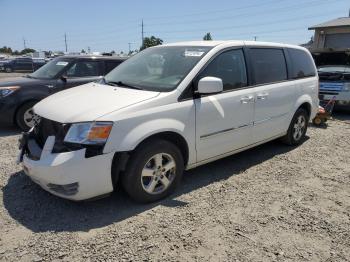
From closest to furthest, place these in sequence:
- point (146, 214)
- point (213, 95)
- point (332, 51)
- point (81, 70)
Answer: point (146, 214) < point (213, 95) < point (81, 70) < point (332, 51)

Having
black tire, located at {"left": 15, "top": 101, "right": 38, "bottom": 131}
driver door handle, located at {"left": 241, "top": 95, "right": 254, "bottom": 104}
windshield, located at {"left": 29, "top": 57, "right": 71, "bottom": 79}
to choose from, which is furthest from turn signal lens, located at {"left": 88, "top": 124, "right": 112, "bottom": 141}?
windshield, located at {"left": 29, "top": 57, "right": 71, "bottom": 79}

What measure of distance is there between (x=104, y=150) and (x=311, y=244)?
215 centimetres

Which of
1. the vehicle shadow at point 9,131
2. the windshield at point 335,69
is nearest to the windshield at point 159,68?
the vehicle shadow at point 9,131

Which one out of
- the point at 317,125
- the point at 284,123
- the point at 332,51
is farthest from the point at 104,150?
the point at 332,51

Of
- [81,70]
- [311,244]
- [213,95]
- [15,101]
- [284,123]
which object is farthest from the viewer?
[81,70]

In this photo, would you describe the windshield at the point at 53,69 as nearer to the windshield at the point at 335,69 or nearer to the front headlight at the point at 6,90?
the front headlight at the point at 6,90

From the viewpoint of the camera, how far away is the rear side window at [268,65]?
5.04 m

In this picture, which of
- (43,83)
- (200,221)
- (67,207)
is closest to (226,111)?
(200,221)

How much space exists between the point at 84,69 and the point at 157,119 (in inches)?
190

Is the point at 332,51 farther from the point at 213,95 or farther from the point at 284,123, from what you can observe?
the point at 213,95

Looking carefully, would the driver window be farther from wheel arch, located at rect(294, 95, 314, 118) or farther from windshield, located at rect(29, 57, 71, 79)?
wheel arch, located at rect(294, 95, 314, 118)

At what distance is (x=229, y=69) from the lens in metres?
4.64

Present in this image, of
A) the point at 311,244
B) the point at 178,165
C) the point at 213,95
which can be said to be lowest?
the point at 311,244

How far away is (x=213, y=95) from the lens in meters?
4.32
